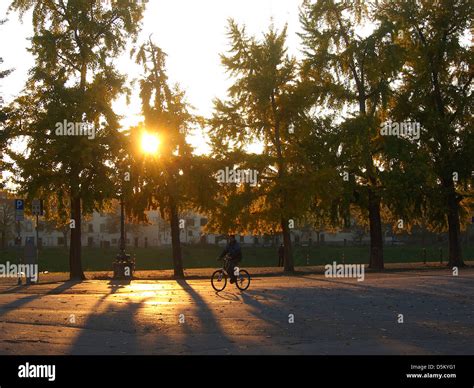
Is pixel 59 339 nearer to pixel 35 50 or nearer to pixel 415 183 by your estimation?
pixel 35 50

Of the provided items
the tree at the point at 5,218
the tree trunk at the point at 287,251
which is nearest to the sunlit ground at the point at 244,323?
the tree trunk at the point at 287,251

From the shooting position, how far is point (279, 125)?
38.3m

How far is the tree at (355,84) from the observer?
1515 inches

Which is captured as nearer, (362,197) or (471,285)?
(471,285)

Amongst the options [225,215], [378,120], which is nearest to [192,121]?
[225,215]

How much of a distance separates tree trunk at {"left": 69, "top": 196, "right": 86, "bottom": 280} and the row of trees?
0.24 ft

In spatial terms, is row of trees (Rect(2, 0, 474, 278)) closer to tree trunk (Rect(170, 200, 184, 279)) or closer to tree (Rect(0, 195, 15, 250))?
tree trunk (Rect(170, 200, 184, 279))

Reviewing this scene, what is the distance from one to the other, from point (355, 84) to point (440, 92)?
18.1 feet

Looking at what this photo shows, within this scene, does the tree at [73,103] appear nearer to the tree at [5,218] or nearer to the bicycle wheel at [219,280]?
the bicycle wheel at [219,280]

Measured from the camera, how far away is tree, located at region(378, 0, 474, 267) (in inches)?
1592

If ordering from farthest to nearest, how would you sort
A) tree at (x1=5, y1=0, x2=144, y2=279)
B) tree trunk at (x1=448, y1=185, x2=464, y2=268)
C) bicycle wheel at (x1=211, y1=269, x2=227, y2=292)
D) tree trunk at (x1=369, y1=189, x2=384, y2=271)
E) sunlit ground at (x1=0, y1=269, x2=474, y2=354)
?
tree trunk at (x1=448, y1=185, x2=464, y2=268) < tree trunk at (x1=369, y1=189, x2=384, y2=271) < tree at (x1=5, y1=0, x2=144, y2=279) < bicycle wheel at (x1=211, y1=269, x2=227, y2=292) < sunlit ground at (x1=0, y1=269, x2=474, y2=354)

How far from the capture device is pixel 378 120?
127 ft

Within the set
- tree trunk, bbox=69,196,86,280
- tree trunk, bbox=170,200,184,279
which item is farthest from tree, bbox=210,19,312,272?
tree trunk, bbox=69,196,86,280
